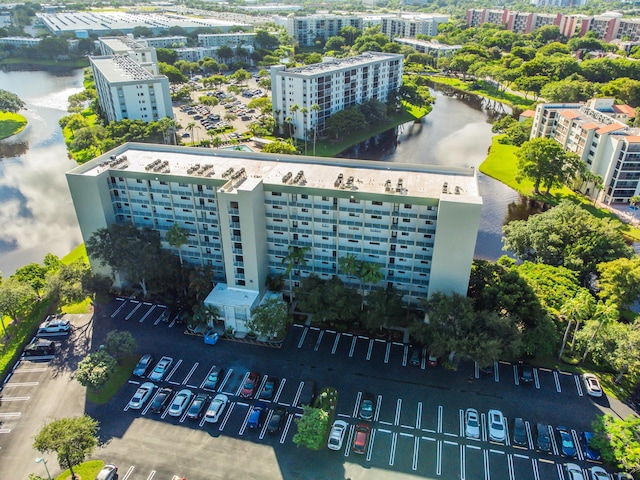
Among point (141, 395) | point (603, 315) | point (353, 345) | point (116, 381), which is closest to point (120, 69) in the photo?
point (116, 381)

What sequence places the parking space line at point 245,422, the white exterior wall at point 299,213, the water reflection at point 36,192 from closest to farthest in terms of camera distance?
1. the parking space line at point 245,422
2. the white exterior wall at point 299,213
3. the water reflection at point 36,192

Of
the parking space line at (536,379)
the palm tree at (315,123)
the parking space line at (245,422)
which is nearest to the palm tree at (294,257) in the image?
the parking space line at (245,422)

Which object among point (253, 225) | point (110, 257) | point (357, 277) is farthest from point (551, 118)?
point (110, 257)

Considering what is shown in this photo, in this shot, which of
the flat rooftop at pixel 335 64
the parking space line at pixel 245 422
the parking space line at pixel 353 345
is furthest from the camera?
the flat rooftop at pixel 335 64

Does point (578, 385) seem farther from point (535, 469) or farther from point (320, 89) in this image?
point (320, 89)

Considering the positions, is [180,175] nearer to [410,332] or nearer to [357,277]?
[357,277]

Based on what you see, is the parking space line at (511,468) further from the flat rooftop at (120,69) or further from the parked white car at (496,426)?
the flat rooftop at (120,69)
